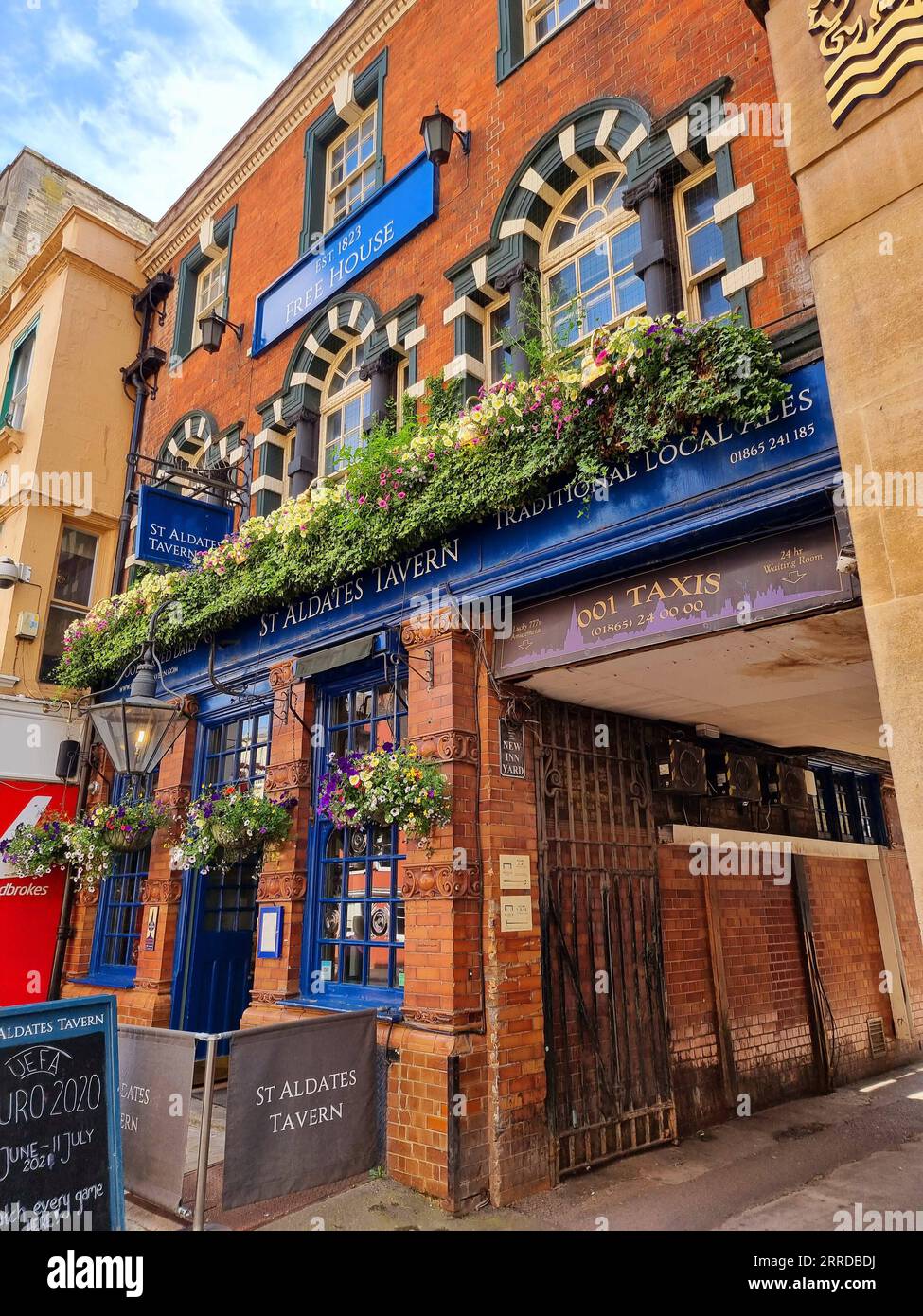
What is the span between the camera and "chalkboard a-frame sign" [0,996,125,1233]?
4.54 meters

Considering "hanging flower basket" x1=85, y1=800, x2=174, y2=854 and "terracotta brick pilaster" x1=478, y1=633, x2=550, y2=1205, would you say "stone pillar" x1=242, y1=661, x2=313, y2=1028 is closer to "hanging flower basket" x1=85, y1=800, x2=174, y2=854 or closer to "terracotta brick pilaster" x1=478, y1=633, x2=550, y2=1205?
"terracotta brick pilaster" x1=478, y1=633, x2=550, y2=1205

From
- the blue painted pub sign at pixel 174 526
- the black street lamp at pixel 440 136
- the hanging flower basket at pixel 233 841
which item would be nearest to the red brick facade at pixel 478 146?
the black street lamp at pixel 440 136

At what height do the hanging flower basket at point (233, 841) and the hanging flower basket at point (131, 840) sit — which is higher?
the hanging flower basket at point (131, 840)

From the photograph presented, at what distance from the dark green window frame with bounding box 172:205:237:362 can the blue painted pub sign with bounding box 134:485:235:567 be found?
13.9 feet

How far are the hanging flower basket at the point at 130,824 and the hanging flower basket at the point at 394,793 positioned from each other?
3919mm

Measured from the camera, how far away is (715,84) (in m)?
6.56

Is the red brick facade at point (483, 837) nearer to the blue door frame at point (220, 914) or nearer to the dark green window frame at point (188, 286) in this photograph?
the blue door frame at point (220, 914)

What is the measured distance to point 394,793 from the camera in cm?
638

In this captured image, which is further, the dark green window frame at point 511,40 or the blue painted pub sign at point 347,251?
the blue painted pub sign at point 347,251

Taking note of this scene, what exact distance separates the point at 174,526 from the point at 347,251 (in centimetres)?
389

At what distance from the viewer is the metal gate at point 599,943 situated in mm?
6598

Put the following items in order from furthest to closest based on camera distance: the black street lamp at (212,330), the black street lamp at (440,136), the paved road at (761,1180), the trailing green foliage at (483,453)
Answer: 1. the black street lamp at (212,330)
2. the black street lamp at (440,136)
3. the paved road at (761,1180)
4. the trailing green foliage at (483,453)
